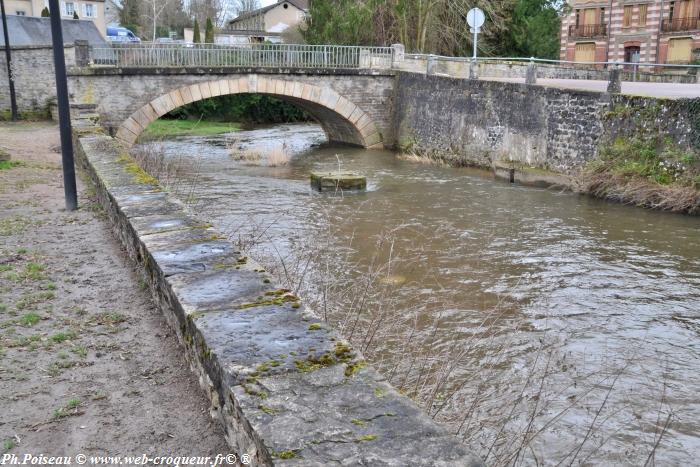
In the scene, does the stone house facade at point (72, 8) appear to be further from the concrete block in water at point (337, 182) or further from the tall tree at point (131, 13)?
the concrete block in water at point (337, 182)

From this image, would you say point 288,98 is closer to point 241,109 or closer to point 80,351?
point 241,109

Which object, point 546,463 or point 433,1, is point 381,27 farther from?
point 546,463

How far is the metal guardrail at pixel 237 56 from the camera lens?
18.8 m

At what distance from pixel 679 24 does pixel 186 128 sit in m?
23.3

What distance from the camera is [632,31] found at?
3531 centimetres

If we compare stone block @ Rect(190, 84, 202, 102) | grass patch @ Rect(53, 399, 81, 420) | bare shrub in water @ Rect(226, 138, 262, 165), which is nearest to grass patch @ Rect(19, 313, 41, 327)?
grass patch @ Rect(53, 399, 81, 420)

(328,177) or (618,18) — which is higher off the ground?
(618,18)

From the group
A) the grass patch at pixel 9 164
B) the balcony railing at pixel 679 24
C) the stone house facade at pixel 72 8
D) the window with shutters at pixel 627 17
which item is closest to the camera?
the grass patch at pixel 9 164

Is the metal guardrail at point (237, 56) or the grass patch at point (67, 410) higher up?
the metal guardrail at point (237, 56)

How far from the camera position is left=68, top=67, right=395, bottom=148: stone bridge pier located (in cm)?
1852

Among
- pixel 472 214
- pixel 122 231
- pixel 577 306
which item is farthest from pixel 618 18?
pixel 122 231

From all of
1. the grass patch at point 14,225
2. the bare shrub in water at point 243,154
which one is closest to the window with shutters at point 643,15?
the bare shrub in water at point 243,154

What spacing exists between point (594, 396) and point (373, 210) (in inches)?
282

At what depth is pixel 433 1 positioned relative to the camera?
24.6 metres
